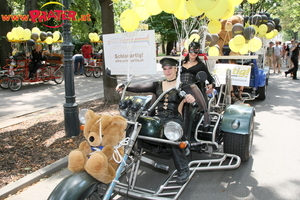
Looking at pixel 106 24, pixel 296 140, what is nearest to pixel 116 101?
pixel 106 24

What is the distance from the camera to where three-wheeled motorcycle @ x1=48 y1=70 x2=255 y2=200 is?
2.49 meters

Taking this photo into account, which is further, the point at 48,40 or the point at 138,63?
the point at 48,40

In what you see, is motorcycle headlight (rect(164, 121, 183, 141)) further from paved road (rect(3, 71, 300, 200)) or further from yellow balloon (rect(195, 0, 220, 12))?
yellow balloon (rect(195, 0, 220, 12))

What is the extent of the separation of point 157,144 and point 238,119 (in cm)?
167

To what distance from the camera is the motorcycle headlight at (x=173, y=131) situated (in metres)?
2.94

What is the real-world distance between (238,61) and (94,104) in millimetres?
5131

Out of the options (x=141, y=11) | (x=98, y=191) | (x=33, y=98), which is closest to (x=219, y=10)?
(x=141, y=11)

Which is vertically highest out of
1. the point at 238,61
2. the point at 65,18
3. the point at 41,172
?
the point at 65,18

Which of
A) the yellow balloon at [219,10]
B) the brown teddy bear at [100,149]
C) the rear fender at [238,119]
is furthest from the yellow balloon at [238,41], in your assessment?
the brown teddy bear at [100,149]

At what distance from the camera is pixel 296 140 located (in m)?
5.61

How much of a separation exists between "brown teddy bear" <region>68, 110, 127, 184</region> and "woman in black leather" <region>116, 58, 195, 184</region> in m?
0.97

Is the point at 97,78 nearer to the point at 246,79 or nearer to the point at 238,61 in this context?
the point at 238,61

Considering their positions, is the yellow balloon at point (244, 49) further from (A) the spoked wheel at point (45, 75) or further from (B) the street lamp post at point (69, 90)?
(A) the spoked wheel at point (45, 75)

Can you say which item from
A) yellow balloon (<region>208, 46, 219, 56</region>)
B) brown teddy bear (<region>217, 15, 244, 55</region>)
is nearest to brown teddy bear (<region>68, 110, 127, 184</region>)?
yellow balloon (<region>208, 46, 219, 56</region>)
